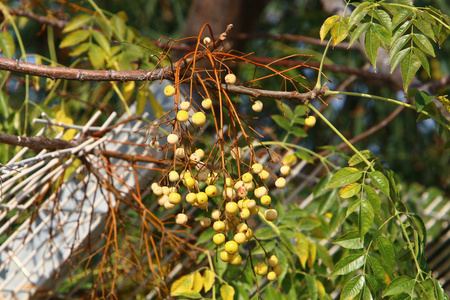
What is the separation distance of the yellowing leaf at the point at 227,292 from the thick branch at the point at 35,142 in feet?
1.75

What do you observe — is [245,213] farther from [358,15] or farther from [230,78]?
[358,15]

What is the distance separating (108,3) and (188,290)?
2.75 m

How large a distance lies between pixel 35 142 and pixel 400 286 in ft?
2.73

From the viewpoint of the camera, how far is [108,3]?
3602 millimetres

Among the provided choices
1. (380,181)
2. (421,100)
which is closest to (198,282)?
(380,181)

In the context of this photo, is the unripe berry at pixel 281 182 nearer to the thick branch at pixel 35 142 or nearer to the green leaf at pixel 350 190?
the green leaf at pixel 350 190

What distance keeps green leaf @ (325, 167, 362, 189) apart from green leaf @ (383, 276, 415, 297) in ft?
0.68

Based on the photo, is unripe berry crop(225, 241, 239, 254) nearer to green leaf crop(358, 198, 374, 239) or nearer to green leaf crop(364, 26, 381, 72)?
green leaf crop(358, 198, 374, 239)

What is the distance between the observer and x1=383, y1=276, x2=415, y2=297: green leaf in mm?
989

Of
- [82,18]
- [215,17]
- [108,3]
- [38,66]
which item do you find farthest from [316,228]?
[108,3]

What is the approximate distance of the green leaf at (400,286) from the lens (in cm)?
99

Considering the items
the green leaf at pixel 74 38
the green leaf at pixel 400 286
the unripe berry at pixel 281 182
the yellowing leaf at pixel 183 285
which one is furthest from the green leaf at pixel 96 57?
the green leaf at pixel 400 286

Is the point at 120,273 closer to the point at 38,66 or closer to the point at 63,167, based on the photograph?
the point at 63,167

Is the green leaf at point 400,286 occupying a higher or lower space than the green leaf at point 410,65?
lower
